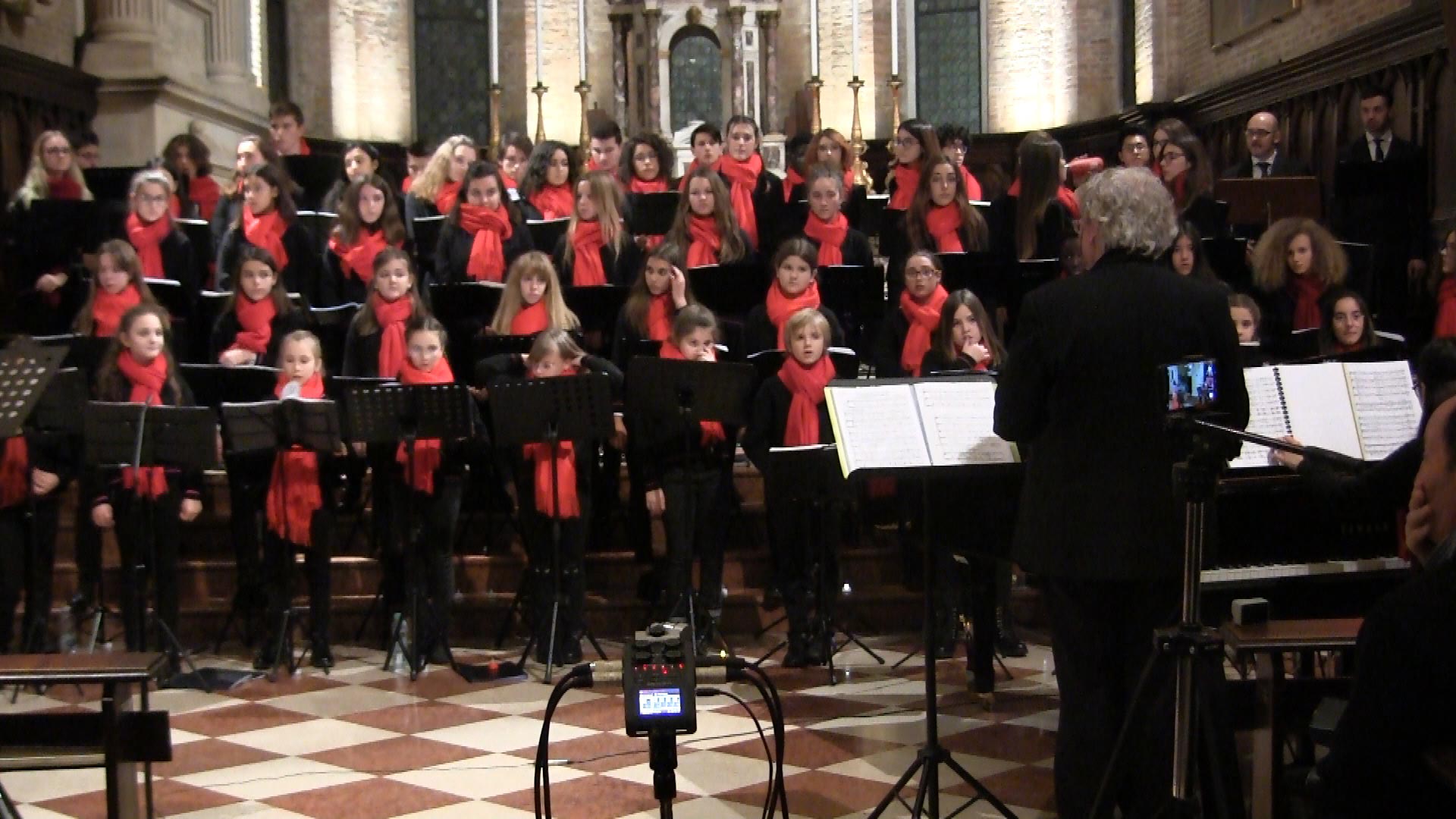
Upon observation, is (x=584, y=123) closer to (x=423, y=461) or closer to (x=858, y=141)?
(x=858, y=141)

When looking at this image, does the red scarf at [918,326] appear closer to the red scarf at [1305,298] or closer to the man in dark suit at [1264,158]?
the red scarf at [1305,298]

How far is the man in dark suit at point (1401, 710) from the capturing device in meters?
2.04

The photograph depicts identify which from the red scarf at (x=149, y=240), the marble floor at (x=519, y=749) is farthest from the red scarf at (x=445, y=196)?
the marble floor at (x=519, y=749)

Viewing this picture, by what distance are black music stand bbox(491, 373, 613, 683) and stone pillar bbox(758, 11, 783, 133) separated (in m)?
8.52

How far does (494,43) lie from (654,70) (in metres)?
2.59

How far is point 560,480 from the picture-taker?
259 inches

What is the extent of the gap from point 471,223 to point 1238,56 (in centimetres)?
665

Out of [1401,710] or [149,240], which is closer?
[1401,710]

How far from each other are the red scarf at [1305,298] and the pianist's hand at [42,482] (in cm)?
512

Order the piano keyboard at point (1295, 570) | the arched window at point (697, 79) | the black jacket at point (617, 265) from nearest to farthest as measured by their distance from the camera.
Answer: the piano keyboard at point (1295, 570) < the black jacket at point (617, 265) < the arched window at point (697, 79)

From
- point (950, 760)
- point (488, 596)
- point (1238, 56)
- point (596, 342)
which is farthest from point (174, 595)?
point (1238, 56)

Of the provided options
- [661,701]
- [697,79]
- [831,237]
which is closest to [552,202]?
[831,237]

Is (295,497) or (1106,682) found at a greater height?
(295,497)

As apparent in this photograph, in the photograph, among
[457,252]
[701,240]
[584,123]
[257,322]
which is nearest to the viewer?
[257,322]
